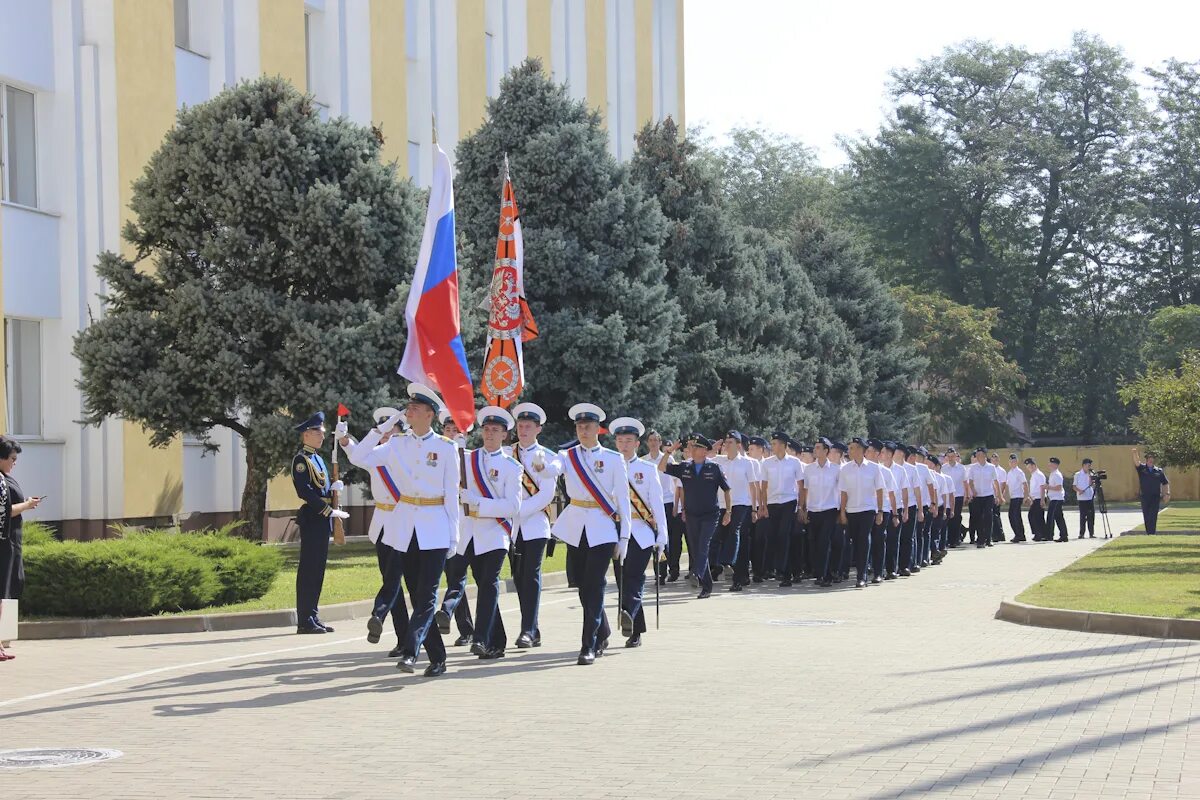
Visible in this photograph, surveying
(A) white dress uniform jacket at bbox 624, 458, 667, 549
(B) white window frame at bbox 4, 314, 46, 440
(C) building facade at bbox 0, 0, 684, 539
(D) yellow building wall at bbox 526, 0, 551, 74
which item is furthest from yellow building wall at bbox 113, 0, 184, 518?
(D) yellow building wall at bbox 526, 0, 551, 74

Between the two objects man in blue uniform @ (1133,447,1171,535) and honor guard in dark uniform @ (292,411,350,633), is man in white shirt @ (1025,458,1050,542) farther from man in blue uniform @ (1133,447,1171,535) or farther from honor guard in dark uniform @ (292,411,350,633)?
honor guard in dark uniform @ (292,411,350,633)

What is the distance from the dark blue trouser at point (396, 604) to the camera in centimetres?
1304

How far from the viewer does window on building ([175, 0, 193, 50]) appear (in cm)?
3103

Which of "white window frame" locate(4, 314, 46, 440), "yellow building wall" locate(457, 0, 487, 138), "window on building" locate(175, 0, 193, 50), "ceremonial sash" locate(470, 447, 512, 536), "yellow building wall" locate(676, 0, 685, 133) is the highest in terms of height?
"yellow building wall" locate(676, 0, 685, 133)

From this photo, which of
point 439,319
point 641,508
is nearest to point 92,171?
point 439,319

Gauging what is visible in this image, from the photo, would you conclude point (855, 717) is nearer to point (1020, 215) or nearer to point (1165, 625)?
point (1165, 625)

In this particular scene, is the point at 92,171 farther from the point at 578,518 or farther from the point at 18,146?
the point at 578,518

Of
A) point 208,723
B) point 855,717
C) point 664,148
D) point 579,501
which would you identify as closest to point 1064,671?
point 855,717

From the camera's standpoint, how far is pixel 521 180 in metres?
34.6

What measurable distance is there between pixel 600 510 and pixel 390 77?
26.0 m

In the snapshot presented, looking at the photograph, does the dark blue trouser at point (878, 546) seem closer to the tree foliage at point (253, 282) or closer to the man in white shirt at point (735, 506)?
the man in white shirt at point (735, 506)

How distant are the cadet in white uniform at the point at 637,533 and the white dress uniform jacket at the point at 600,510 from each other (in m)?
0.42

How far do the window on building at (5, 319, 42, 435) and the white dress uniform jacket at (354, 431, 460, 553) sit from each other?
15.8 metres

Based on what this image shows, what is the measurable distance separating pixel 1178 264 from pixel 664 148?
46563 millimetres
